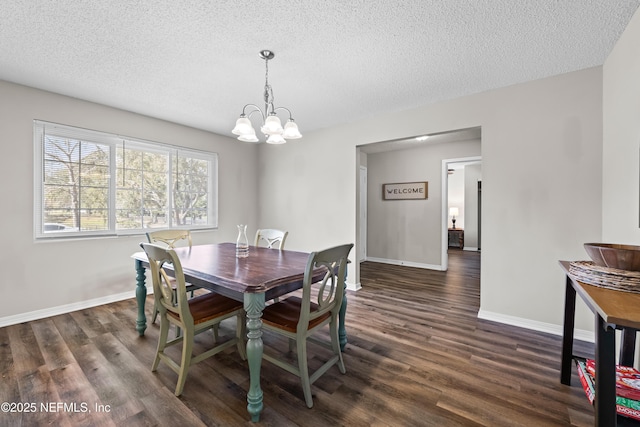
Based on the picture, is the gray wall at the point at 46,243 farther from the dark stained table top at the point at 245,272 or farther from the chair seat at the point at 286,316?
the chair seat at the point at 286,316

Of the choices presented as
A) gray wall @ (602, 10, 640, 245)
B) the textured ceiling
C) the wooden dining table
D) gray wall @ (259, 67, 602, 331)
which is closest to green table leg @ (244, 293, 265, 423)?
the wooden dining table

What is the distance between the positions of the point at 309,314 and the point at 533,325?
Result: 238cm

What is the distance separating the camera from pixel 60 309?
2.95 m

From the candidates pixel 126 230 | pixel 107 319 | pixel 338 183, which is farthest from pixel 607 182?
pixel 126 230

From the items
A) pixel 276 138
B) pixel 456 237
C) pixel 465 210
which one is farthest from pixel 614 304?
pixel 465 210

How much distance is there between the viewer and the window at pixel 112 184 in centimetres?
292

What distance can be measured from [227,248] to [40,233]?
2.00m

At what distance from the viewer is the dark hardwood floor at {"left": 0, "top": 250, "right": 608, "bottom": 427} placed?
1.50m

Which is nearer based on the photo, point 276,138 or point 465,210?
point 276,138

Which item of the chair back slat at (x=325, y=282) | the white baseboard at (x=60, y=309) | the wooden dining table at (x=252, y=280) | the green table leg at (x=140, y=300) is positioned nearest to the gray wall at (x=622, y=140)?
the chair back slat at (x=325, y=282)

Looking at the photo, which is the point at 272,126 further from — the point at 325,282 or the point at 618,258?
the point at 618,258

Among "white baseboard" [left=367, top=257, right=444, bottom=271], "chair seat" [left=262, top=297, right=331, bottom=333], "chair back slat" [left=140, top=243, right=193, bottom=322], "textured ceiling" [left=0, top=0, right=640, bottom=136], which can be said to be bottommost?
"white baseboard" [left=367, top=257, right=444, bottom=271]

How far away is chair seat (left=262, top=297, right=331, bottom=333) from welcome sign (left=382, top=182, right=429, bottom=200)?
4.12 meters

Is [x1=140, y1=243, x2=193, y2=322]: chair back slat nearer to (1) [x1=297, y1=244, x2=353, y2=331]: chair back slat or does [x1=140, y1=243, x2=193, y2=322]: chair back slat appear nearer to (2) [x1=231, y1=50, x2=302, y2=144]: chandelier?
(1) [x1=297, y1=244, x2=353, y2=331]: chair back slat
